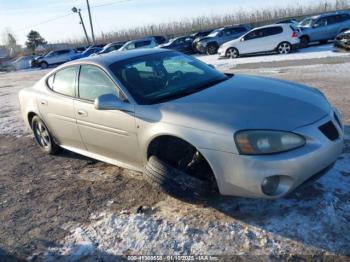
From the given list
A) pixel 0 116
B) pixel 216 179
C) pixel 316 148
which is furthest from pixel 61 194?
pixel 0 116

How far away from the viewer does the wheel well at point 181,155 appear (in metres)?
3.75

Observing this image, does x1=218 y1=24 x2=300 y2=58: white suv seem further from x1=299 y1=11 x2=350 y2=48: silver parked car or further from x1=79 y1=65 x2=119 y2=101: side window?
x1=79 y1=65 x2=119 y2=101: side window

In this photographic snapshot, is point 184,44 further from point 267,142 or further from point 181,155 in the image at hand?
point 267,142

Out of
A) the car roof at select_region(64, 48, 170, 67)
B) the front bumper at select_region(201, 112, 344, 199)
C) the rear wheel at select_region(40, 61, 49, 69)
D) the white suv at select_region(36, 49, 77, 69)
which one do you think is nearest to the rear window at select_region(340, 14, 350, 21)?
the car roof at select_region(64, 48, 170, 67)

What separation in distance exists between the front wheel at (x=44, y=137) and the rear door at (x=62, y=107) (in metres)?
0.30

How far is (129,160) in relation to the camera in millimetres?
4375

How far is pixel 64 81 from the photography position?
17.1 ft

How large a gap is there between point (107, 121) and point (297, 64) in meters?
10.8

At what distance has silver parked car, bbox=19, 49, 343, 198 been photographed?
3283 millimetres

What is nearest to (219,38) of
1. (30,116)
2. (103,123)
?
(30,116)

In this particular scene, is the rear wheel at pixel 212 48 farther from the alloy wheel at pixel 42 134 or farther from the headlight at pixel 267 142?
the headlight at pixel 267 142

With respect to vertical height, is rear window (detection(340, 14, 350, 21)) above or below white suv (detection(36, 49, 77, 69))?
above

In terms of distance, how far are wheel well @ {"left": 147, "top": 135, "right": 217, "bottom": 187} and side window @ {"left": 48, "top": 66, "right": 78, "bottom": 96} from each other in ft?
5.18

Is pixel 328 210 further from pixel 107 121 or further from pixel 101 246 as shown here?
pixel 107 121
